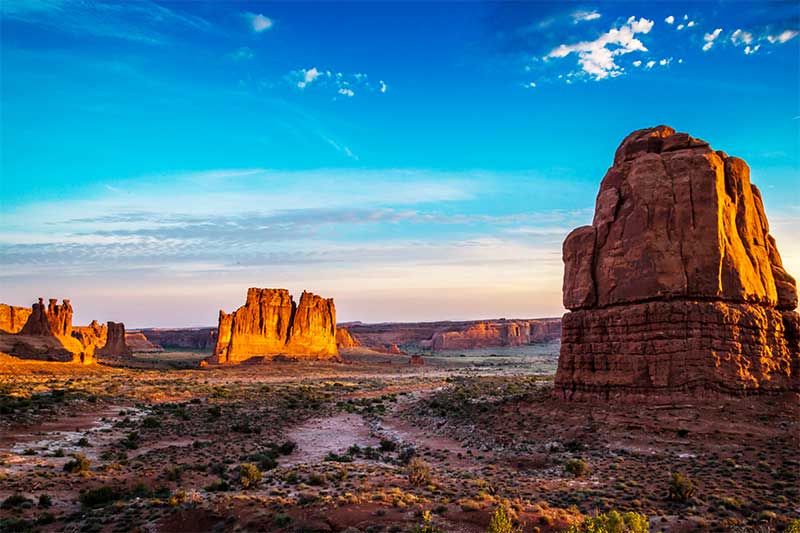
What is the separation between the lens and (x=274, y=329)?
93938 millimetres

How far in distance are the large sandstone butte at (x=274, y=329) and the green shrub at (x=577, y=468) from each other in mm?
78615

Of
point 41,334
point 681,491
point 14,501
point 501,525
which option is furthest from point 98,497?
point 41,334

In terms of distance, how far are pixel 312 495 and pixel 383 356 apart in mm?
105198

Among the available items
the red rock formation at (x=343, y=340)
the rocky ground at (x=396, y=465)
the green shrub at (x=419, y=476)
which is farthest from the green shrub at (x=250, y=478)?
the red rock formation at (x=343, y=340)

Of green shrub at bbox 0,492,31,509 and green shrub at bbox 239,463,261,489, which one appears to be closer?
green shrub at bbox 0,492,31,509

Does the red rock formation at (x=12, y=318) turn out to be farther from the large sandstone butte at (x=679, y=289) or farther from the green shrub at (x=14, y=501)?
the large sandstone butte at (x=679, y=289)

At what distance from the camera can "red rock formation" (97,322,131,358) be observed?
95625 millimetres

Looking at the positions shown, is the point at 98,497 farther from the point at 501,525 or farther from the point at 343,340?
the point at 343,340

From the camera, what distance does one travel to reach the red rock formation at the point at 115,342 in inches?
3765

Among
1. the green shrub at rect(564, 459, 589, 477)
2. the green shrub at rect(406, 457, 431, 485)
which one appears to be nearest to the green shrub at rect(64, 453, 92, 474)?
→ the green shrub at rect(406, 457, 431, 485)

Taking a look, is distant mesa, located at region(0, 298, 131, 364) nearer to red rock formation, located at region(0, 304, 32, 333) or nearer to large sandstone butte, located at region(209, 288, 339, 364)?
red rock formation, located at region(0, 304, 32, 333)

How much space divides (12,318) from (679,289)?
8708cm

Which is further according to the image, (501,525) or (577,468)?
(577,468)

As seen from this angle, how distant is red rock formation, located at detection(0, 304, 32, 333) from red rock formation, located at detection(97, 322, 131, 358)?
66.4 ft
